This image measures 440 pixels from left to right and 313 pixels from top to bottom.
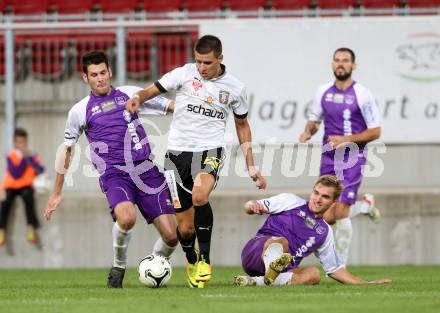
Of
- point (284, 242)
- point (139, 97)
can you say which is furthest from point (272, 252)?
point (139, 97)

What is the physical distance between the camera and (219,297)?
8.49m

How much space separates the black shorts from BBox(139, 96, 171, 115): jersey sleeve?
481 millimetres

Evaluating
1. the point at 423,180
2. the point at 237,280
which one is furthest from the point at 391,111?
the point at 237,280

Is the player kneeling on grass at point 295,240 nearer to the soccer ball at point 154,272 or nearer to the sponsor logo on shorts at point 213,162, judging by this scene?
the sponsor logo on shorts at point 213,162

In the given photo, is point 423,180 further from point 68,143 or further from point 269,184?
point 68,143

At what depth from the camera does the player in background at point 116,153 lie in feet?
32.3

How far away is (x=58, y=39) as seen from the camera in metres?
15.2

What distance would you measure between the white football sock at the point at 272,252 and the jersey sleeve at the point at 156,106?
5.20 feet

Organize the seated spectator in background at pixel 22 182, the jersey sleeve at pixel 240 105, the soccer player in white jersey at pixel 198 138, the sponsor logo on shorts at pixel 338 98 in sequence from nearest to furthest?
the soccer player in white jersey at pixel 198 138, the jersey sleeve at pixel 240 105, the sponsor logo on shorts at pixel 338 98, the seated spectator in background at pixel 22 182

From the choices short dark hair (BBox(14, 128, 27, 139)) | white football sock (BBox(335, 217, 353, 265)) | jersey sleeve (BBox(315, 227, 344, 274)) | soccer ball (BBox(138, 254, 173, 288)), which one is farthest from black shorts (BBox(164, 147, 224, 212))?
short dark hair (BBox(14, 128, 27, 139))

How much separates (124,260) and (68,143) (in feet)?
3.79

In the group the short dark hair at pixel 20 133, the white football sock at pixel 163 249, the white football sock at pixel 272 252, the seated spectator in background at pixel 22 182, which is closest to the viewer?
the white football sock at pixel 272 252

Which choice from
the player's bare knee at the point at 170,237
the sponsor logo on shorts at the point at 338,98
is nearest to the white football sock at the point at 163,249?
the player's bare knee at the point at 170,237

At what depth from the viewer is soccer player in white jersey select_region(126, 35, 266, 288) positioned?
31.4 ft
